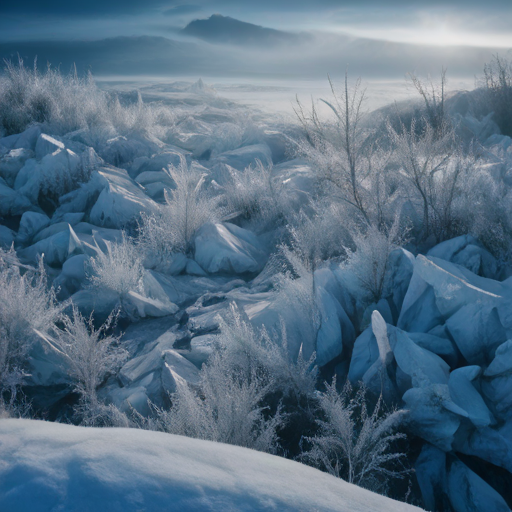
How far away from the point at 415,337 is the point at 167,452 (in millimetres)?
2112

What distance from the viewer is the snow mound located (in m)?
1.46

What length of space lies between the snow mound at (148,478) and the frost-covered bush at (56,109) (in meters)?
9.34

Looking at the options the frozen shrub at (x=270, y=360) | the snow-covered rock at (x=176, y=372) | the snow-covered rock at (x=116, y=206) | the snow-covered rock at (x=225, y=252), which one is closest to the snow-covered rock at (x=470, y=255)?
the frozen shrub at (x=270, y=360)

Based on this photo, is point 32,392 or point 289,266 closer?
point 32,392

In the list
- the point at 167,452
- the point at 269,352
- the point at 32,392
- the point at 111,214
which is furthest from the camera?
the point at 111,214

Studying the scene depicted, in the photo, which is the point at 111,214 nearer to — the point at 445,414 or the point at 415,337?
the point at 415,337

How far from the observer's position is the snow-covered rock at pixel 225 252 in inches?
221

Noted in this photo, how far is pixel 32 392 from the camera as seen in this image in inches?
134

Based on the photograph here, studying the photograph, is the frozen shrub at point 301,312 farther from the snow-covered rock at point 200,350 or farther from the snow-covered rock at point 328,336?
the snow-covered rock at point 200,350

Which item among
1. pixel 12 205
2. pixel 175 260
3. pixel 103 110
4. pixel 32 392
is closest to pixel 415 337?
pixel 32 392

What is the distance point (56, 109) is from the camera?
1086 cm

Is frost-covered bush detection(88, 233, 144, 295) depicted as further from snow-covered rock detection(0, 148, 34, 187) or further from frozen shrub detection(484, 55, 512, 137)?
frozen shrub detection(484, 55, 512, 137)

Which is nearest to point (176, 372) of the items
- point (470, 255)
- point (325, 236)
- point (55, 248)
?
point (325, 236)

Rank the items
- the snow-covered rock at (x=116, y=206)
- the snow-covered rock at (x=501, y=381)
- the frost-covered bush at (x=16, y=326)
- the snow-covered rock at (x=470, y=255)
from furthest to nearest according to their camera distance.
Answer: the snow-covered rock at (x=116, y=206) < the snow-covered rock at (x=470, y=255) < the frost-covered bush at (x=16, y=326) < the snow-covered rock at (x=501, y=381)
